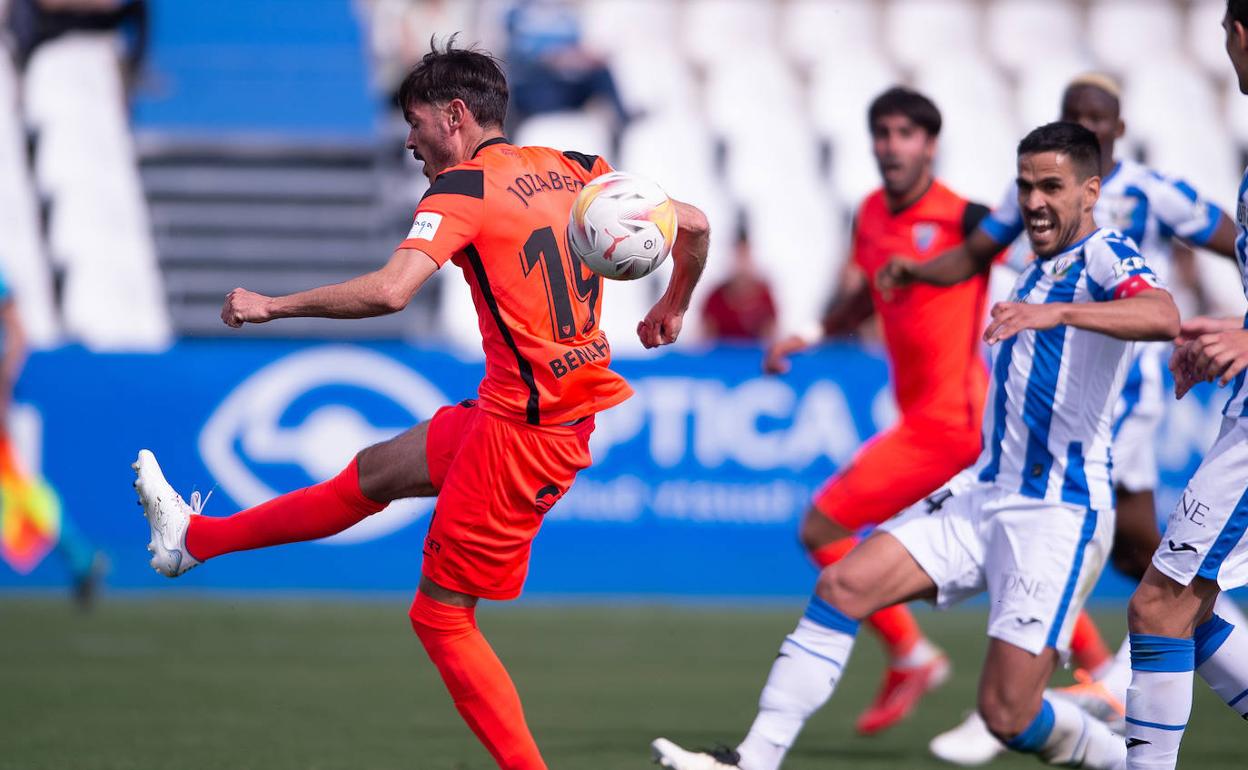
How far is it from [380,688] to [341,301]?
4400 mm

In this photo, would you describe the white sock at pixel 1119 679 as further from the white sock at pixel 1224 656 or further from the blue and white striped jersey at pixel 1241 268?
the blue and white striped jersey at pixel 1241 268

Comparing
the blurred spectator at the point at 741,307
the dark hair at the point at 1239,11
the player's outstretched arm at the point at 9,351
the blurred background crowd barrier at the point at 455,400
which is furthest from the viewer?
the blurred spectator at the point at 741,307

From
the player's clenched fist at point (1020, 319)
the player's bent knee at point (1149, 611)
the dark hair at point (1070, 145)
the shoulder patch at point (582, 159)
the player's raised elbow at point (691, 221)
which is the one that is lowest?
the player's bent knee at point (1149, 611)

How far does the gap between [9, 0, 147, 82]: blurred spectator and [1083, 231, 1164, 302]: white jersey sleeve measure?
14244 mm

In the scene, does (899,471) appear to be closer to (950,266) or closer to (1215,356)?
(950,266)

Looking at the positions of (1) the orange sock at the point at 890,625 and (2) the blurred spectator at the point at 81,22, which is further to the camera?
(2) the blurred spectator at the point at 81,22

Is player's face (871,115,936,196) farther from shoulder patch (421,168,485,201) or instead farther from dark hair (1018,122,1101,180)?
shoulder patch (421,168,485,201)

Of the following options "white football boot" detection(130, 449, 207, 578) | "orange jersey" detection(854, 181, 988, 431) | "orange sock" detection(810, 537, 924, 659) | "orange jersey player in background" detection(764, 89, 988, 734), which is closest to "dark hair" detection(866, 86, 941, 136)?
"orange jersey player in background" detection(764, 89, 988, 734)

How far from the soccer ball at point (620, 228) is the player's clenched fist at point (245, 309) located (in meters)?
0.92

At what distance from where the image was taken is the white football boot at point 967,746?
21.7ft

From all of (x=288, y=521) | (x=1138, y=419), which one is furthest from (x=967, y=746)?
(x=288, y=521)

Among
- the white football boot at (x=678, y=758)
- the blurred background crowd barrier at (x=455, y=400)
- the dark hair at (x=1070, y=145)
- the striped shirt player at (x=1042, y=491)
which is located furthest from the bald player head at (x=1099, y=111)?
the blurred background crowd barrier at (x=455, y=400)

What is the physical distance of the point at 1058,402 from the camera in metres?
5.45

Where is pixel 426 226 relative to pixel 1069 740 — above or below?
above
